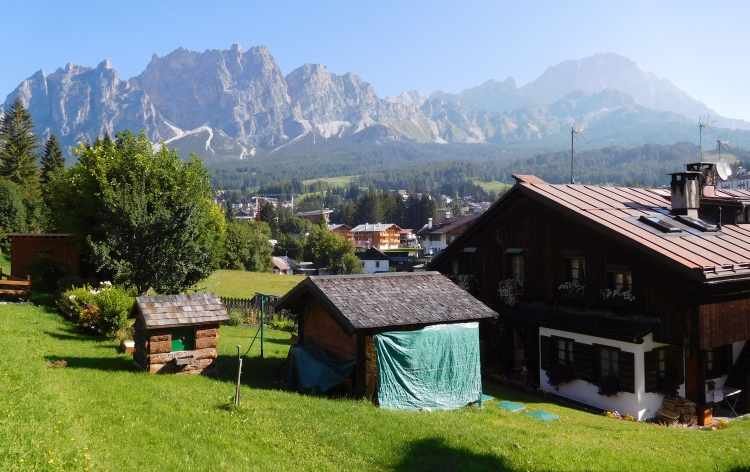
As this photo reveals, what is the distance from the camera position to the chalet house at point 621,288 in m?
18.6

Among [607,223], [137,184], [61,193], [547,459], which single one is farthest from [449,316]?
[61,193]

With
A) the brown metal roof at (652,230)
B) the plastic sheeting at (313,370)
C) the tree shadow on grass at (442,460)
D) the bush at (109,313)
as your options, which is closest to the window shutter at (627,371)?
the brown metal roof at (652,230)

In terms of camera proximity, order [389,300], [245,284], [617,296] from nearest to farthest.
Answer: [389,300]
[617,296]
[245,284]

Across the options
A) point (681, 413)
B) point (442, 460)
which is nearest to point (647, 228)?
point (681, 413)

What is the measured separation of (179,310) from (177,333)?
709mm

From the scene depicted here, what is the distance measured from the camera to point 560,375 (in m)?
21.1

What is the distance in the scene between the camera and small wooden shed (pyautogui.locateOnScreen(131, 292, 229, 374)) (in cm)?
1655

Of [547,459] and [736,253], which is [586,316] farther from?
[547,459]

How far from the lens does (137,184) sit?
96.2 feet

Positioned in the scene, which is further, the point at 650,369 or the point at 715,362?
the point at 715,362

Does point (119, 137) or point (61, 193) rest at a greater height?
point (119, 137)

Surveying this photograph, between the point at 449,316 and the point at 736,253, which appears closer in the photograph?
the point at 449,316

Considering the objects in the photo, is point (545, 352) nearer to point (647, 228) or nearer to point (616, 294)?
point (616, 294)

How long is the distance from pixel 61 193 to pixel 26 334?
69.1 feet
